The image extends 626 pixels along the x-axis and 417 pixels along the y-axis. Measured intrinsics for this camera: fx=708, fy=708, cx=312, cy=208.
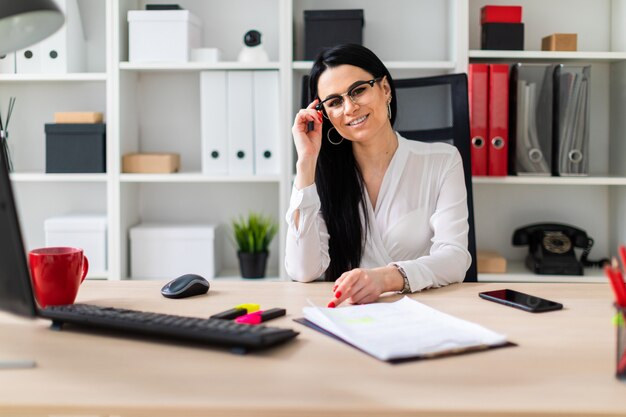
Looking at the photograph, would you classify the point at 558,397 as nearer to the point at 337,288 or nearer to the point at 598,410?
the point at 598,410

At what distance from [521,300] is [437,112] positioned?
0.95m

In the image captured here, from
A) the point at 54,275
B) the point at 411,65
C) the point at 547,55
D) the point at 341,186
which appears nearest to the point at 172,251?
the point at 341,186

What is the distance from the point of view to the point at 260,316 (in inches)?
47.4

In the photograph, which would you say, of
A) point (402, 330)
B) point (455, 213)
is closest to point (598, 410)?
point (402, 330)

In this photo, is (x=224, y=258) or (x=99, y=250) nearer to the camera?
(x=99, y=250)

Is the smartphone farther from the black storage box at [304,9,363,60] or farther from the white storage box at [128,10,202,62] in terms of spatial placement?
the white storage box at [128,10,202,62]

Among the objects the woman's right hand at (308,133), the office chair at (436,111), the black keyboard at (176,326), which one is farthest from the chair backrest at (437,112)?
the black keyboard at (176,326)

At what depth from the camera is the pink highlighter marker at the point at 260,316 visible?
1.19 m

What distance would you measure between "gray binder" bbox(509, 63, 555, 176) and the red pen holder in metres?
1.82

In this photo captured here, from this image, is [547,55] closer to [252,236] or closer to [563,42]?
[563,42]

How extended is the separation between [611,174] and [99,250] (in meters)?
2.06

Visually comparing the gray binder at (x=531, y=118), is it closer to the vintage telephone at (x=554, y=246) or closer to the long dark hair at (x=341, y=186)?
the vintage telephone at (x=554, y=246)

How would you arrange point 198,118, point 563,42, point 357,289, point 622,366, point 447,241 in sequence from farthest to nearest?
point 198,118
point 563,42
point 447,241
point 357,289
point 622,366

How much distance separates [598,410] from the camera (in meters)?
0.80
